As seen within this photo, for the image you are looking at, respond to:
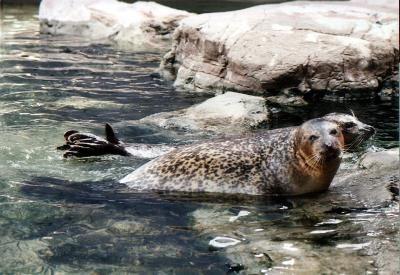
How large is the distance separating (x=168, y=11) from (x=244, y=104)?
8.76 metres

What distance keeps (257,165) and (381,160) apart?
1.16 m

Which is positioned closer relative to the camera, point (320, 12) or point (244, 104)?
point (244, 104)

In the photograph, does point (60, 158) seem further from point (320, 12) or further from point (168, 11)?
point (168, 11)

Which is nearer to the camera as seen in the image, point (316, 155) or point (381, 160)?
point (316, 155)

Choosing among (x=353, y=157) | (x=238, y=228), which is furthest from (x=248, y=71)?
(x=238, y=228)

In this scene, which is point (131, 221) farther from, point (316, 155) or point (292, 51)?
point (292, 51)

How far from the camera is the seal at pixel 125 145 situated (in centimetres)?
578

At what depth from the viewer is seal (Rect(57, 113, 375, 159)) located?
5778 millimetres

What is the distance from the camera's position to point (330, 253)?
3857 mm

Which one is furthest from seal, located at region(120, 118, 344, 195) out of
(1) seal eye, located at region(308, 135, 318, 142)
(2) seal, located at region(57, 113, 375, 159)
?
(2) seal, located at region(57, 113, 375, 159)

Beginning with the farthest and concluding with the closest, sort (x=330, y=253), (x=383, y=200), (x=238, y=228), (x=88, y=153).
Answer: (x=88, y=153)
(x=383, y=200)
(x=238, y=228)
(x=330, y=253)

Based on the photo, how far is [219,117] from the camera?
25.8 feet

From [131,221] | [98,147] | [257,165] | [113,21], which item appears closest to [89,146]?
[98,147]

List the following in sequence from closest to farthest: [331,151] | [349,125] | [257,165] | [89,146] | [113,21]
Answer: [331,151] < [257,165] < [349,125] < [89,146] < [113,21]
